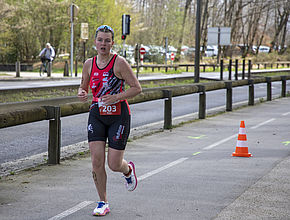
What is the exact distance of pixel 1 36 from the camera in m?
36.9

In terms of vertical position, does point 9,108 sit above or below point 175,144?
above

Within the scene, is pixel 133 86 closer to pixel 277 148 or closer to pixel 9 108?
pixel 9 108

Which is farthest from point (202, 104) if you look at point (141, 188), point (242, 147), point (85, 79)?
point (85, 79)

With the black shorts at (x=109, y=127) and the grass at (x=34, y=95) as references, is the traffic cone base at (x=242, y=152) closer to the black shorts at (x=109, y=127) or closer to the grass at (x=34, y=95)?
the black shorts at (x=109, y=127)

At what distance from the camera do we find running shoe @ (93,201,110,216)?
16.2 ft

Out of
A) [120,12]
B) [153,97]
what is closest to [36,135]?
[153,97]

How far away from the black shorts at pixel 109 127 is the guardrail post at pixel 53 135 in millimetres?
2279

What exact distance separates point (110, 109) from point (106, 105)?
0.05 meters

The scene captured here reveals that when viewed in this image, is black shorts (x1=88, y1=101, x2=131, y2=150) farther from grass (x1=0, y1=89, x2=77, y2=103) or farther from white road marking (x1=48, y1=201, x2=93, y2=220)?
grass (x1=0, y1=89, x2=77, y2=103)

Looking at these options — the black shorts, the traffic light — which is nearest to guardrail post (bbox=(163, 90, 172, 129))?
the black shorts

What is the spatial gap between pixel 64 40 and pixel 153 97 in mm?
33410

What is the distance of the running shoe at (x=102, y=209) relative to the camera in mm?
4934

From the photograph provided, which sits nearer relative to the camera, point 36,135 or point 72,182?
point 72,182

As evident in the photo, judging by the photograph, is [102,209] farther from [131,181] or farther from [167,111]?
[167,111]
